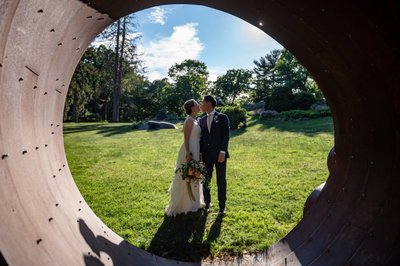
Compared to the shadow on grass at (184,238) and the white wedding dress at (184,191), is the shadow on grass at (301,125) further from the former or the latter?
the shadow on grass at (184,238)

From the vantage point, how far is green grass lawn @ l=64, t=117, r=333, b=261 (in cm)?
481

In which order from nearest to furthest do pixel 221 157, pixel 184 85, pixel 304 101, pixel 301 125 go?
pixel 221 157
pixel 301 125
pixel 304 101
pixel 184 85

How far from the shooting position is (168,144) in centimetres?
1562

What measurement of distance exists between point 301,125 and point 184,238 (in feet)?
54.7

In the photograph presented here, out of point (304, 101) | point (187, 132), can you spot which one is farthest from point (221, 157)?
point (304, 101)

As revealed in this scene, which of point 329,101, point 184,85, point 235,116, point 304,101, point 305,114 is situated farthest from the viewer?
point 184,85

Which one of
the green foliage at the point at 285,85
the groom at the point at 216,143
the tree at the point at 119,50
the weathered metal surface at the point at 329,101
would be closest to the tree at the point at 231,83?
the green foliage at the point at 285,85

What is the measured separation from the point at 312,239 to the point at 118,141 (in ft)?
47.9

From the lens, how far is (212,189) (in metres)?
7.67

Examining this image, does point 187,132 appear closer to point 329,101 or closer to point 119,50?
point 329,101

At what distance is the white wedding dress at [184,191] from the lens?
19.5ft

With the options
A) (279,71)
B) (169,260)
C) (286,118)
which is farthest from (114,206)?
(279,71)

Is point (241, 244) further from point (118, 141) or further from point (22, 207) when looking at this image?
point (118, 141)

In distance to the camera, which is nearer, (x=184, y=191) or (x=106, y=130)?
(x=184, y=191)
